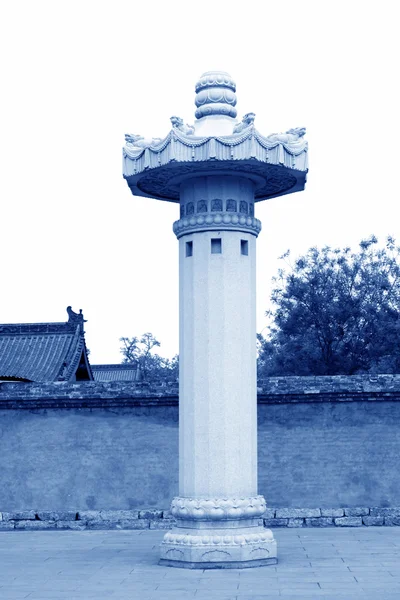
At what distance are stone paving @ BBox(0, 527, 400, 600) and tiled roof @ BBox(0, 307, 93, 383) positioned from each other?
42.1 feet

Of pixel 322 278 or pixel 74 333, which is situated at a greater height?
pixel 322 278

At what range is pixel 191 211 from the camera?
11203mm

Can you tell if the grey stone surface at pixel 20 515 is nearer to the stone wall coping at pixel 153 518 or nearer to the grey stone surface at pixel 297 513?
the stone wall coping at pixel 153 518

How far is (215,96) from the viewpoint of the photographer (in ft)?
36.8

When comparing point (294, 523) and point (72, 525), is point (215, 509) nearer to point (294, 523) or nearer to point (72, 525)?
point (294, 523)

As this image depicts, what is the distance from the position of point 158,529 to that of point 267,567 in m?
4.78

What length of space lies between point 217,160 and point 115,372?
121 feet

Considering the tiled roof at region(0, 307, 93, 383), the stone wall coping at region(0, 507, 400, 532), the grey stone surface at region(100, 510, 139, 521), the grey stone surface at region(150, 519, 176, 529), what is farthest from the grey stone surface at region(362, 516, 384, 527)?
the tiled roof at region(0, 307, 93, 383)

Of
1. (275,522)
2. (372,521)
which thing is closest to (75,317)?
(275,522)

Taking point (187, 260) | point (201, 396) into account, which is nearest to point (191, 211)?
point (187, 260)

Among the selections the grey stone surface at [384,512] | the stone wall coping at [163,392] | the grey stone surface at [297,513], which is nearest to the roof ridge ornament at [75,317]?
the stone wall coping at [163,392]

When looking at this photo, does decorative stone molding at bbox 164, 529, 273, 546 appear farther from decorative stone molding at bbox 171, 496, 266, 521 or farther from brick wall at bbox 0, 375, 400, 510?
brick wall at bbox 0, 375, 400, 510

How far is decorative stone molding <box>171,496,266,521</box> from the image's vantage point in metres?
10.5

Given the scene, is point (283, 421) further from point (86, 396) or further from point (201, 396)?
point (201, 396)
